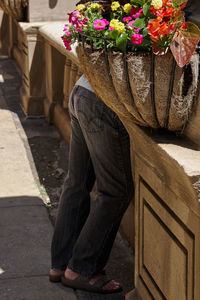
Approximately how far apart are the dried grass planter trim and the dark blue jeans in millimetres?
732

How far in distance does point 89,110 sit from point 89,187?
2.08 ft

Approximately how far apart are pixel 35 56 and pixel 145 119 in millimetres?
5441

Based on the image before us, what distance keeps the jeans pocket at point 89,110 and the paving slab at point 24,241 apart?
1163 mm

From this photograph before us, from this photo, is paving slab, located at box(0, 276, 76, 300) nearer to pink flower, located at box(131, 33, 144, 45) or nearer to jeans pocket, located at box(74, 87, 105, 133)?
jeans pocket, located at box(74, 87, 105, 133)

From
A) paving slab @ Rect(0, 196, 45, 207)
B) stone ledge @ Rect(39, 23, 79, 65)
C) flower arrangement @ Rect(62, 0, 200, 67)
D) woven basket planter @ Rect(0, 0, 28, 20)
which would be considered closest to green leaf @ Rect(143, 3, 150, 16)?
flower arrangement @ Rect(62, 0, 200, 67)

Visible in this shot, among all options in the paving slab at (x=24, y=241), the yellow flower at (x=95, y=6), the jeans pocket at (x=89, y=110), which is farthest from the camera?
the paving slab at (x=24, y=241)

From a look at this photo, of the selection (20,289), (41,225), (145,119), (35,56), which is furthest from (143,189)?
(35,56)

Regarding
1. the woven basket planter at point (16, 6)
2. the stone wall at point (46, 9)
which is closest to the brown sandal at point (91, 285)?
the stone wall at point (46, 9)

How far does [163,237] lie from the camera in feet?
9.01

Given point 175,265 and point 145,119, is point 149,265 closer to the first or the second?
point 175,265

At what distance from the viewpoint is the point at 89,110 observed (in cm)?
326

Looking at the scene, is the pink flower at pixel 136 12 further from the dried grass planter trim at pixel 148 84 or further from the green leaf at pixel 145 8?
the dried grass planter trim at pixel 148 84

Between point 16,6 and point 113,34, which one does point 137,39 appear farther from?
point 16,6

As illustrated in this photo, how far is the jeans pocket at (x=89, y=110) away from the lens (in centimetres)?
323
